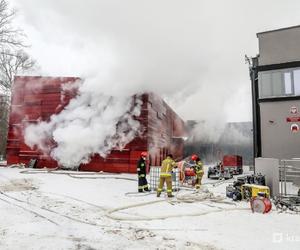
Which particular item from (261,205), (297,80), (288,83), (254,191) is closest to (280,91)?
(288,83)

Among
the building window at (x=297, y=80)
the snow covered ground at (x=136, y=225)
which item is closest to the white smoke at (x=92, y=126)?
the building window at (x=297, y=80)

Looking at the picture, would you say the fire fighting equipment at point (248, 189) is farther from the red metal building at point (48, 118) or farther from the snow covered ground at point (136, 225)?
the red metal building at point (48, 118)

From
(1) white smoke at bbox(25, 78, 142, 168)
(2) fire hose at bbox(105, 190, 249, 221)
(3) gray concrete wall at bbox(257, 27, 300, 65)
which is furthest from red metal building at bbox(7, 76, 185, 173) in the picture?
(2) fire hose at bbox(105, 190, 249, 221)

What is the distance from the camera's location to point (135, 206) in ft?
28.4

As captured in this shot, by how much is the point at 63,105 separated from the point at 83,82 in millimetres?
2055

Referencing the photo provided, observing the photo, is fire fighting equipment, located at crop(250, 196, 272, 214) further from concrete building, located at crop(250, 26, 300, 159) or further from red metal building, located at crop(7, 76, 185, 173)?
red metal building, located at crop(7, 76, 185, 173)

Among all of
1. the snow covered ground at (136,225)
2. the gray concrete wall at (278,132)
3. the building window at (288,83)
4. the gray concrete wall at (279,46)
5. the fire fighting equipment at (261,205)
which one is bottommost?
the snow covered ground at (136,225)

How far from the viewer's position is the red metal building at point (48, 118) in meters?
19.6

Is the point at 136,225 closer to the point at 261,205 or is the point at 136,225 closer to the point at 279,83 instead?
the point at 261,205

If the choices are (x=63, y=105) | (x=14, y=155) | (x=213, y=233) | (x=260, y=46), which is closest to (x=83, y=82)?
(x=63, y=105)

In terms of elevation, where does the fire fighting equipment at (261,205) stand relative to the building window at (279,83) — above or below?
below

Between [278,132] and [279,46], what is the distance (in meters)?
4.02

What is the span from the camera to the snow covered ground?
5.49 metres

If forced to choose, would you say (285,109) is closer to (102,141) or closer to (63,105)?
(102,141)
